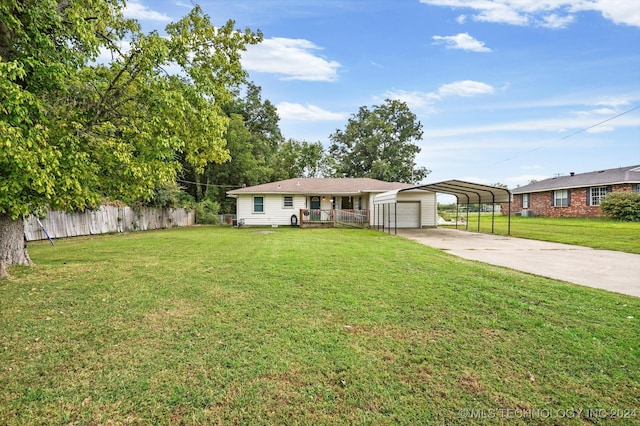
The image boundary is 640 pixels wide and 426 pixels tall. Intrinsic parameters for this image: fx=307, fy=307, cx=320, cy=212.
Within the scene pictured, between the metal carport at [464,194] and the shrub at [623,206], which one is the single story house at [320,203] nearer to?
the metal carport at [464,194]

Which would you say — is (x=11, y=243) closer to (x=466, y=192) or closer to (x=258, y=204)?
(x=258, y=204)

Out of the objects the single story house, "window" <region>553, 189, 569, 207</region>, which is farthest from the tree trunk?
"window" <region>553, 189, 569, 207</region>

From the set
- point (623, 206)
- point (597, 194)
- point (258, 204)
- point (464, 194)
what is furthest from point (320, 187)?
point (597, 194)

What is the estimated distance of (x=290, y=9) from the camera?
10.9 meters

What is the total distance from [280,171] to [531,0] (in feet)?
78.4

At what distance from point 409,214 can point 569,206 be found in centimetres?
1498

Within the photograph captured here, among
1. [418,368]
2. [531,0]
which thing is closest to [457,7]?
[531,0]

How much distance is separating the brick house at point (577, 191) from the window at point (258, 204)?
2346 centimetres

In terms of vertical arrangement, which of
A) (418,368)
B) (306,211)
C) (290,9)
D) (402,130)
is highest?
(402,130)

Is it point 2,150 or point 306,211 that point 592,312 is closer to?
point 2,150

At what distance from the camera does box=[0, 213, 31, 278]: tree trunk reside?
→ 6.12 m

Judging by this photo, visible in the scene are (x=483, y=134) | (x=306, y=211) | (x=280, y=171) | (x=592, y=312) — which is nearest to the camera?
(x=592, y=312)

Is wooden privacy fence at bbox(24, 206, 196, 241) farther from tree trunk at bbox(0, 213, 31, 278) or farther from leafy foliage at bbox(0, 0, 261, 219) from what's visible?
leafy foliage at bbox(0, 0, 261, 219)

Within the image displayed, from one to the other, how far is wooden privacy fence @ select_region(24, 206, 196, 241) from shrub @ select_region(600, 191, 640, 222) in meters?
28.6
